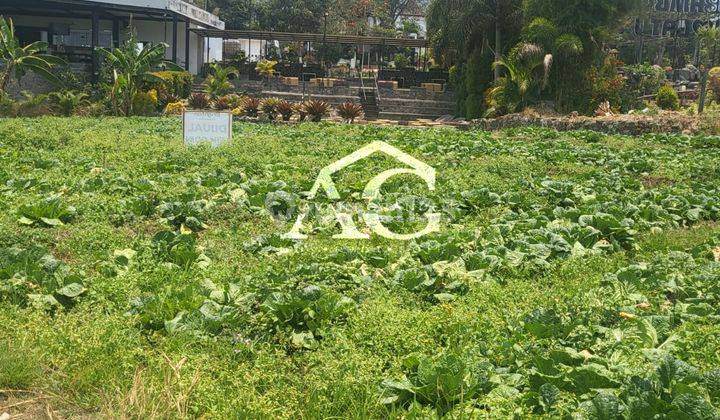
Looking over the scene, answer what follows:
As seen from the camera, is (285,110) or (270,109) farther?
(270,109)

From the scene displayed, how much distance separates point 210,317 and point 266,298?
17.2 inches

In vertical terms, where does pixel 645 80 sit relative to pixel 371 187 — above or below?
above

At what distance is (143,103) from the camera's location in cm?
2680

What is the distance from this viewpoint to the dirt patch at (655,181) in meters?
10.8

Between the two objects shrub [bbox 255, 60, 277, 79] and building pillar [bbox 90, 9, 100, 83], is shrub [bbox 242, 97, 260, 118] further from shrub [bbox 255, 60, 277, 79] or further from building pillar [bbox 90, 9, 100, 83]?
shrub [bbox 255, 60, 277, 79]

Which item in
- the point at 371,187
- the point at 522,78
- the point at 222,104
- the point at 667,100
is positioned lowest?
the point at 222,104

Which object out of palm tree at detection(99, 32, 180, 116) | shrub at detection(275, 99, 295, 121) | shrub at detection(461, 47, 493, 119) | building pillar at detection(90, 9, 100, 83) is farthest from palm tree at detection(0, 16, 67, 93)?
shrub at detection(461, 47, 493, 119)

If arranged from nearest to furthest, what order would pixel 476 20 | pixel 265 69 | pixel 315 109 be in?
pixel 315 109
pixel 476 20
pixel 265 69

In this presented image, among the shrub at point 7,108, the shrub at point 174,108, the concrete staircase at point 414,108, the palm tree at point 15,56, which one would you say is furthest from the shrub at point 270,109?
the shrub at point 7,108

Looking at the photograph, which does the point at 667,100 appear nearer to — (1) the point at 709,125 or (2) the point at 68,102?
(1) the point at 709,125

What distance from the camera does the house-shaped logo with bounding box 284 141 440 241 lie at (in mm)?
7254

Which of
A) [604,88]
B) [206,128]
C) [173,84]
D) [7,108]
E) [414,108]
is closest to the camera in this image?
[206,128]

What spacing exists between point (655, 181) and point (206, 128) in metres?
7.82

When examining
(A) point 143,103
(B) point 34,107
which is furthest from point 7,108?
(A) point 143,103
